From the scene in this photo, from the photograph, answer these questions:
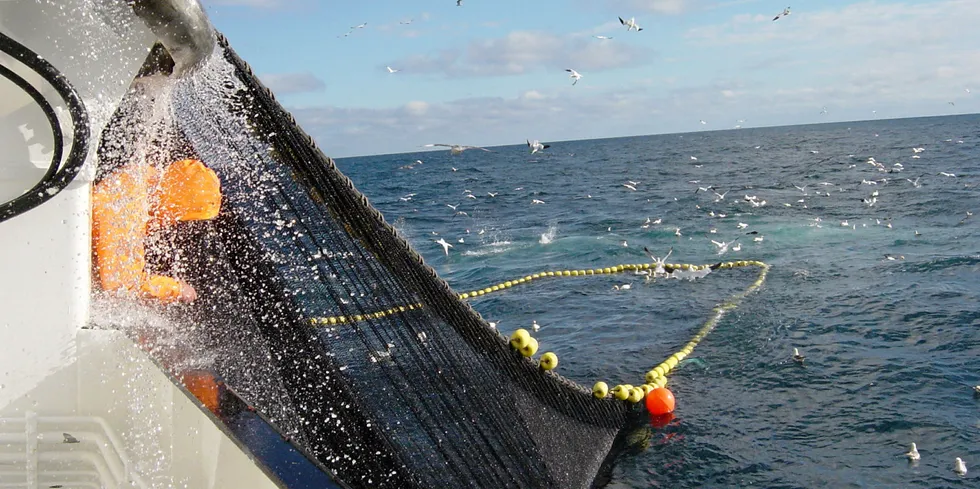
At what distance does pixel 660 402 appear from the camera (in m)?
7.52

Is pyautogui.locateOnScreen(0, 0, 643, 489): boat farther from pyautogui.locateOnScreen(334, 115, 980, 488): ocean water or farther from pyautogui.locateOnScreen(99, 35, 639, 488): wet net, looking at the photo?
pyautogui.locateOnScreen(334, 115, 980, 488): ocean water

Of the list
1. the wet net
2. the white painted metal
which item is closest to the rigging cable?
the white painted metal

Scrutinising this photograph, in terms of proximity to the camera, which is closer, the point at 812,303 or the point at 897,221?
the point at 812,303

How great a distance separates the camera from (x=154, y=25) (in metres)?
2.01

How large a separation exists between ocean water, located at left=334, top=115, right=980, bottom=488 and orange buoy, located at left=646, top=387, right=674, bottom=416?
145mm

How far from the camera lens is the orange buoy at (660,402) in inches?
296

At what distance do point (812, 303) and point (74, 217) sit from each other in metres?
10.7

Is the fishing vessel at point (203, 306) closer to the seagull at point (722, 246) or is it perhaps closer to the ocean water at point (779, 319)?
the ocean water at point (779, 319)

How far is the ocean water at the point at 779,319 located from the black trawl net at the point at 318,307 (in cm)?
339

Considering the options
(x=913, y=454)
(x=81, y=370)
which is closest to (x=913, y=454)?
(x=913, y=454)

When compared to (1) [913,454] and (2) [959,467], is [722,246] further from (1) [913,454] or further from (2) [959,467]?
(2) [959,467]

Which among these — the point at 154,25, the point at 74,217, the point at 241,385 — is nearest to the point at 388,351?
the point at 241,385

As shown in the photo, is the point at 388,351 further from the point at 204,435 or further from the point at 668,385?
the point at 668,385

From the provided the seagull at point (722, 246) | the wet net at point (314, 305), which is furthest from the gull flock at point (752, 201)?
the wet net at point (314, 305)
